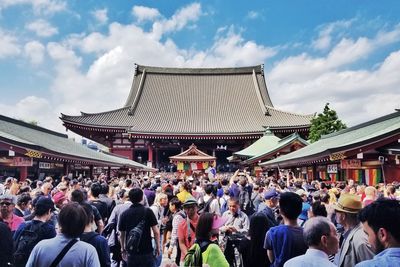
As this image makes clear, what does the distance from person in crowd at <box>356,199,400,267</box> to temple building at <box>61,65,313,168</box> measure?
32394 millimetres

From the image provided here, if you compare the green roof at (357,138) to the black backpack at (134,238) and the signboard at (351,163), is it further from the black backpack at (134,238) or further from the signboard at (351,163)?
the black backpack at (134,238)

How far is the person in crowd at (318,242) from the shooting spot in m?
2.84

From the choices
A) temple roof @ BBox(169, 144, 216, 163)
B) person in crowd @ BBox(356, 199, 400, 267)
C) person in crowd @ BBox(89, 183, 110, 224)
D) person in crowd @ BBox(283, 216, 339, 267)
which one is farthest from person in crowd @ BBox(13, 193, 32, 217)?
temple roof @ BBox(169, 144, 216, 163)

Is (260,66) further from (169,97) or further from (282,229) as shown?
(282,229)

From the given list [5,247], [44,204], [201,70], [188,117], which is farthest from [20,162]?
[201,70]

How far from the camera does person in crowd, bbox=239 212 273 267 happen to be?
4.34 metres

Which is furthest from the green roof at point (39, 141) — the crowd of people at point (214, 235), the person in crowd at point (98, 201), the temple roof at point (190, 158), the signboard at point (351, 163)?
the signboard at point (351, 163)

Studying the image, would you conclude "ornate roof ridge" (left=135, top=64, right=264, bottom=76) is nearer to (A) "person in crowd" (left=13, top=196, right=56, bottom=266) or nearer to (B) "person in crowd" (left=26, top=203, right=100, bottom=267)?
(A) "person in crowd" (left=13, top=196, right=56, bottom=266)

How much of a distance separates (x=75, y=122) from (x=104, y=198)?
27721 millimetres

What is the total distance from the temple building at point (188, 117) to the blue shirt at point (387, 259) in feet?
107

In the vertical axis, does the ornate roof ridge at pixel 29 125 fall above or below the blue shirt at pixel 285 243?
above

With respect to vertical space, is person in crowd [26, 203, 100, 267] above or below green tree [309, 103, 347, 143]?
below

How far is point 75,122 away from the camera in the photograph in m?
33.4

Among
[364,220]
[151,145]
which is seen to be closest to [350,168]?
[364,220]
